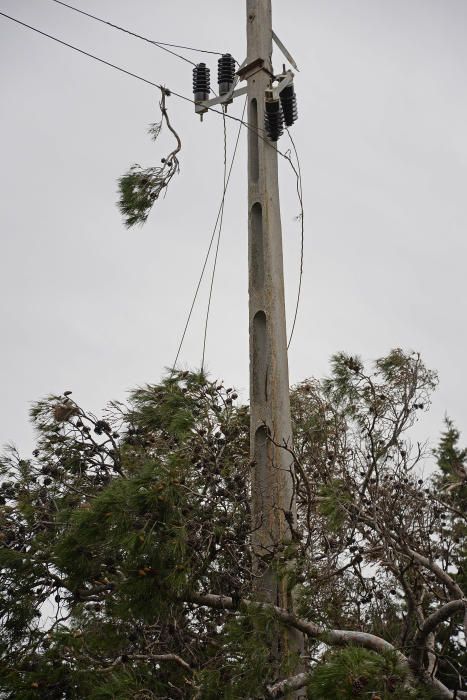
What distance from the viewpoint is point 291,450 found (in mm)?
4738

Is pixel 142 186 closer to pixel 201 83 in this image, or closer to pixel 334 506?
pixel 201 83

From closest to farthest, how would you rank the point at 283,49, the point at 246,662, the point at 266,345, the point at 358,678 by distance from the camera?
the point at 358,678
the point at 246,662
the point at 266,345
the point at 283,49

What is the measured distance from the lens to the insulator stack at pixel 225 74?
19.4 ft

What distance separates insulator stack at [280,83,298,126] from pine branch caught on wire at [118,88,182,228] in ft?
3.28

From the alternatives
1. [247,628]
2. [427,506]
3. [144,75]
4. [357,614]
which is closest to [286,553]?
[247,628]

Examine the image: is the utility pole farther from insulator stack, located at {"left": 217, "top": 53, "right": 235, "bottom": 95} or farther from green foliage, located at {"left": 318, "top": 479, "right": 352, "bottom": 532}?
green foliage, located at {"left": 318, "top": 479, "right": 352, "bottom": 532}

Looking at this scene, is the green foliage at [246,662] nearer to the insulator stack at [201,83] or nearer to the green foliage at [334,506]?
the green foliage at [334,506]

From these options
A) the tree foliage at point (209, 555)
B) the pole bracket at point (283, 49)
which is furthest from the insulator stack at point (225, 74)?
the tree foliage at point (209, 555)

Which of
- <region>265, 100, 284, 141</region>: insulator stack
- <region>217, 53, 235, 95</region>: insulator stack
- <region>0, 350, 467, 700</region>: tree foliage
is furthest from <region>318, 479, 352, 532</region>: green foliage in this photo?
<region>217, 53, 235, 95</region>: insulator stack

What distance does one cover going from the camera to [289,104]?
5.68 m

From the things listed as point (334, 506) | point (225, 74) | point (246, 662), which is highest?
point (225, 74)

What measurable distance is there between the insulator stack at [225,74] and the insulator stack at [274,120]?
0.56 m

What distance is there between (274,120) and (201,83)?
890mm

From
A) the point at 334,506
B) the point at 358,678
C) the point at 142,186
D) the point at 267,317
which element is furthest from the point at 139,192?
the point at 358,678
